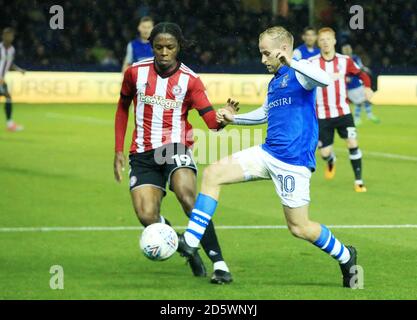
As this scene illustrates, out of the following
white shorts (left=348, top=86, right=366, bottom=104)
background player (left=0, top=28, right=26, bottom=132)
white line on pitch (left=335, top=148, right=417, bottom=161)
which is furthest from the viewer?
white shorts (left=348, top=86, right=366, bottom=104)

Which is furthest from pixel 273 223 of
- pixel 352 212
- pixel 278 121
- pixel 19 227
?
pixel 278 121

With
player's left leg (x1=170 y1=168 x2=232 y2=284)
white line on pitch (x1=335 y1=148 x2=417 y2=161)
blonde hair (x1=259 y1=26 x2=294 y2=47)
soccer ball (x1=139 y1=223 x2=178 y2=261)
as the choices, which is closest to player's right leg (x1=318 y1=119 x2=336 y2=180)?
white line on pitch (x1=335 y1=148 x2=417 y2=161)

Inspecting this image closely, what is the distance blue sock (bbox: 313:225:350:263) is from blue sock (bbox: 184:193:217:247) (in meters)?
0.80

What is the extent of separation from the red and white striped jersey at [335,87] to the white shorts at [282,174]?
6443 millimetres

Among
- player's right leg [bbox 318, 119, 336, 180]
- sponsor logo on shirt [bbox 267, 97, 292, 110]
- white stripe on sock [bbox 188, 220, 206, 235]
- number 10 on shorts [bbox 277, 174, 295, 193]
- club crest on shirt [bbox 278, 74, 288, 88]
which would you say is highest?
club crest on shirt [bbox 278, 74, 288, 88]

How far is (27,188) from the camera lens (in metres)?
13.3

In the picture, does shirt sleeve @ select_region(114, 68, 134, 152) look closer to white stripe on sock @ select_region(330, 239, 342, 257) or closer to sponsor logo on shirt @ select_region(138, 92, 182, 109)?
sponsor logo on shirt @ select_region(138, 92, 182, 109)

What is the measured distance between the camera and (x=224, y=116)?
7414 mm

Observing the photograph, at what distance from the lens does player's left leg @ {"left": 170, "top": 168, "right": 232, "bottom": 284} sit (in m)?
7.67

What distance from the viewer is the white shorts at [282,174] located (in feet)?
23.9

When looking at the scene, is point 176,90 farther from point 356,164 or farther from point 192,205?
point 356,164

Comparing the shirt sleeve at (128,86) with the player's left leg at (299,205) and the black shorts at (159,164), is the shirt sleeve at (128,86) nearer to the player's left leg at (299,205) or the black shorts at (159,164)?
the black shorts at (159,164)

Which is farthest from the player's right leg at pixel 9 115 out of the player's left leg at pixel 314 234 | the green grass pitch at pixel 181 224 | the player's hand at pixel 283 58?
the player's hand at pixel 283 58

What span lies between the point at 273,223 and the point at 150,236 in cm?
371
